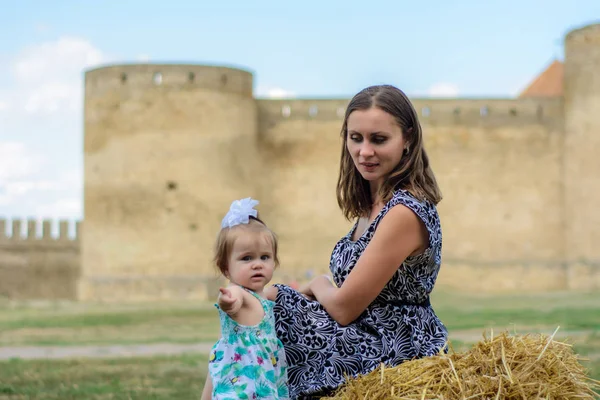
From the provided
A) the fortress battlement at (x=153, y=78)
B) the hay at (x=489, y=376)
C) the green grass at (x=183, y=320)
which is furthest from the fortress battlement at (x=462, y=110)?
the hay at (x=489, y=376)

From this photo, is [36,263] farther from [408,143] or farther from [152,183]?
[408,143]

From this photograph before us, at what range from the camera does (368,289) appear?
132 inches

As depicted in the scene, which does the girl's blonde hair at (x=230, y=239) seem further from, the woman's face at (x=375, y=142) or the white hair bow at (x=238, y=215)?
the woman's face at (x=375, y=142)

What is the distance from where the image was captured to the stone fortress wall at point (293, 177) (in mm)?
22875

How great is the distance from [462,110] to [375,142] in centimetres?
2245

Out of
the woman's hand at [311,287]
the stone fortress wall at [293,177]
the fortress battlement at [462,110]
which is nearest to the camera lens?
the woman's hand at [311,287]

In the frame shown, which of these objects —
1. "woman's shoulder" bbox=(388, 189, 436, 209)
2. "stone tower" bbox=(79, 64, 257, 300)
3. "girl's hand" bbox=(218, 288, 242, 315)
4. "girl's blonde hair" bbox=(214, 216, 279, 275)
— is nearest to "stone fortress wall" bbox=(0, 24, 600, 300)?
"stone tower" bbox=(79, 64, 257, 300)

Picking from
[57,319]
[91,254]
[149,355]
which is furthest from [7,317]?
[149,355]

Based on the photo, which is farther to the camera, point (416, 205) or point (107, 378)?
point (107, 378)

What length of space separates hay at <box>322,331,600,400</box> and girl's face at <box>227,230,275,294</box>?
500 mm

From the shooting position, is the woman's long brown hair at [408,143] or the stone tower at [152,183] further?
the stone tower at [152,183]

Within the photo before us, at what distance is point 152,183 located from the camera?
2291cm

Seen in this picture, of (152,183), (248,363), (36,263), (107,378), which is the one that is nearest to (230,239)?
(248,363)

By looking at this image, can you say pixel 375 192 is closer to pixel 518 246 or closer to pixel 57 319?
pixel 57 319
